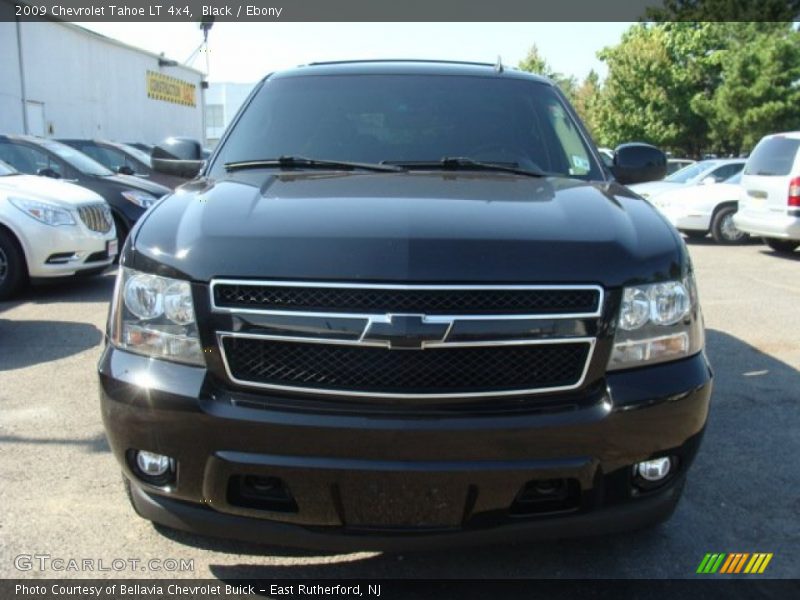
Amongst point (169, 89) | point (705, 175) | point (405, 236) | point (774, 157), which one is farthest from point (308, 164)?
point (169, 89)

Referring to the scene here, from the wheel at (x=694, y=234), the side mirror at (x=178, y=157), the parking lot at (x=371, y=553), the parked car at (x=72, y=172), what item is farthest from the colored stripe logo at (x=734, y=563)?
the wheel at (x=694, y=234)

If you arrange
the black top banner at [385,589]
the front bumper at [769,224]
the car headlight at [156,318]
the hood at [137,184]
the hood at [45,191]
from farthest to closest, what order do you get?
the front bumper at [769,224] < the hood at [137,184] < the hood at [45,191] < the black top banner at [385,589] < the car headlight at [156,318]

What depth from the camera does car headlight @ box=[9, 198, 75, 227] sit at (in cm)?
752

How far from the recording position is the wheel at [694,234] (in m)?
13.9

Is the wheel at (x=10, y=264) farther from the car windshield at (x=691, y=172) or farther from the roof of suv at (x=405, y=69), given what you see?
the car windshield at (x=691, y=172)

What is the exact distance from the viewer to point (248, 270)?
225cm

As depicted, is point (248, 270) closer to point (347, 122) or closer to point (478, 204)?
point (478, 204)

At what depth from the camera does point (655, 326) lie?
240cm

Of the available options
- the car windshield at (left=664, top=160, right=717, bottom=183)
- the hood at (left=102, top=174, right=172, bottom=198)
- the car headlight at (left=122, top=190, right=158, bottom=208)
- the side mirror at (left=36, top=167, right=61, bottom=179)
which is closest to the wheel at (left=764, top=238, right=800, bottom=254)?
the car windshield at (left=664, top=160, right=717, bottom=183)

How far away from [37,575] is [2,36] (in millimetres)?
17863

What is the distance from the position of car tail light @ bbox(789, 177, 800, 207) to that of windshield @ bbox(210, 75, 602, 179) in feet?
26.3

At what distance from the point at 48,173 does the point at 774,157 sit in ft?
32.2

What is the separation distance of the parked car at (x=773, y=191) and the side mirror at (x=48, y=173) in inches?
378

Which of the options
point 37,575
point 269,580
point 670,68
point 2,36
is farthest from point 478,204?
point 670,68
